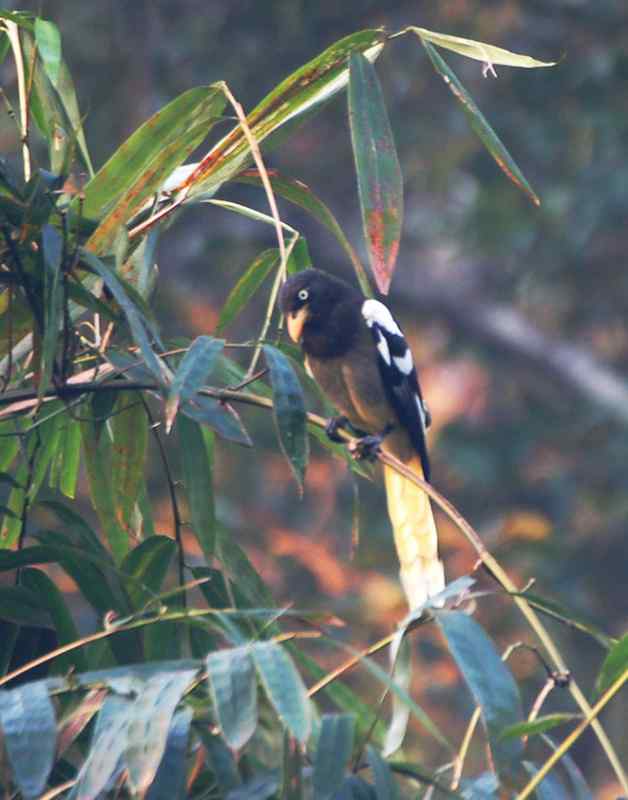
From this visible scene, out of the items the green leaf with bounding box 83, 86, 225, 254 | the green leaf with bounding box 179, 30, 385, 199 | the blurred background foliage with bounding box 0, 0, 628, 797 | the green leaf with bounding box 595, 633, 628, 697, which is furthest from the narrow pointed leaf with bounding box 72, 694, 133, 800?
the blurred background foliage with bounding box 0, 0, 628, 797

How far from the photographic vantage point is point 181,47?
5957 mm

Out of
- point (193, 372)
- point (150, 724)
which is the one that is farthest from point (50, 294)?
point (150, 724)

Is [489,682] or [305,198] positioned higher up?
[305,198]

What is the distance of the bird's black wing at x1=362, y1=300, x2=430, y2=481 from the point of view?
109 inches

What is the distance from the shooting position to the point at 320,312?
105 inches

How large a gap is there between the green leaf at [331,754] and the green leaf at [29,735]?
245 millimetres

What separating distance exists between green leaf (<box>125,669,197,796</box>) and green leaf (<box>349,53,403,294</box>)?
54 cm

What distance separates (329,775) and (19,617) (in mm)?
527

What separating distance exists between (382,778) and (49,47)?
1.00 meters

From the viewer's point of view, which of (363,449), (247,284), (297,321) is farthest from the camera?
(297,321)

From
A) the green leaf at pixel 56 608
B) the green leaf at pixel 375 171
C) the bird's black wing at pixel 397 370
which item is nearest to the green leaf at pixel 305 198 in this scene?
the green leaf at pixel 375 171

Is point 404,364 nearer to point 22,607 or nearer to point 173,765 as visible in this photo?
point 22,607

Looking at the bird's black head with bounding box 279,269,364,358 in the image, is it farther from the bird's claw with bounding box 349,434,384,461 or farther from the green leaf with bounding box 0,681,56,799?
the green leaf with bounding box 0,681,56,799

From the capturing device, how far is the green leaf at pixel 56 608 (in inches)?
67.4
